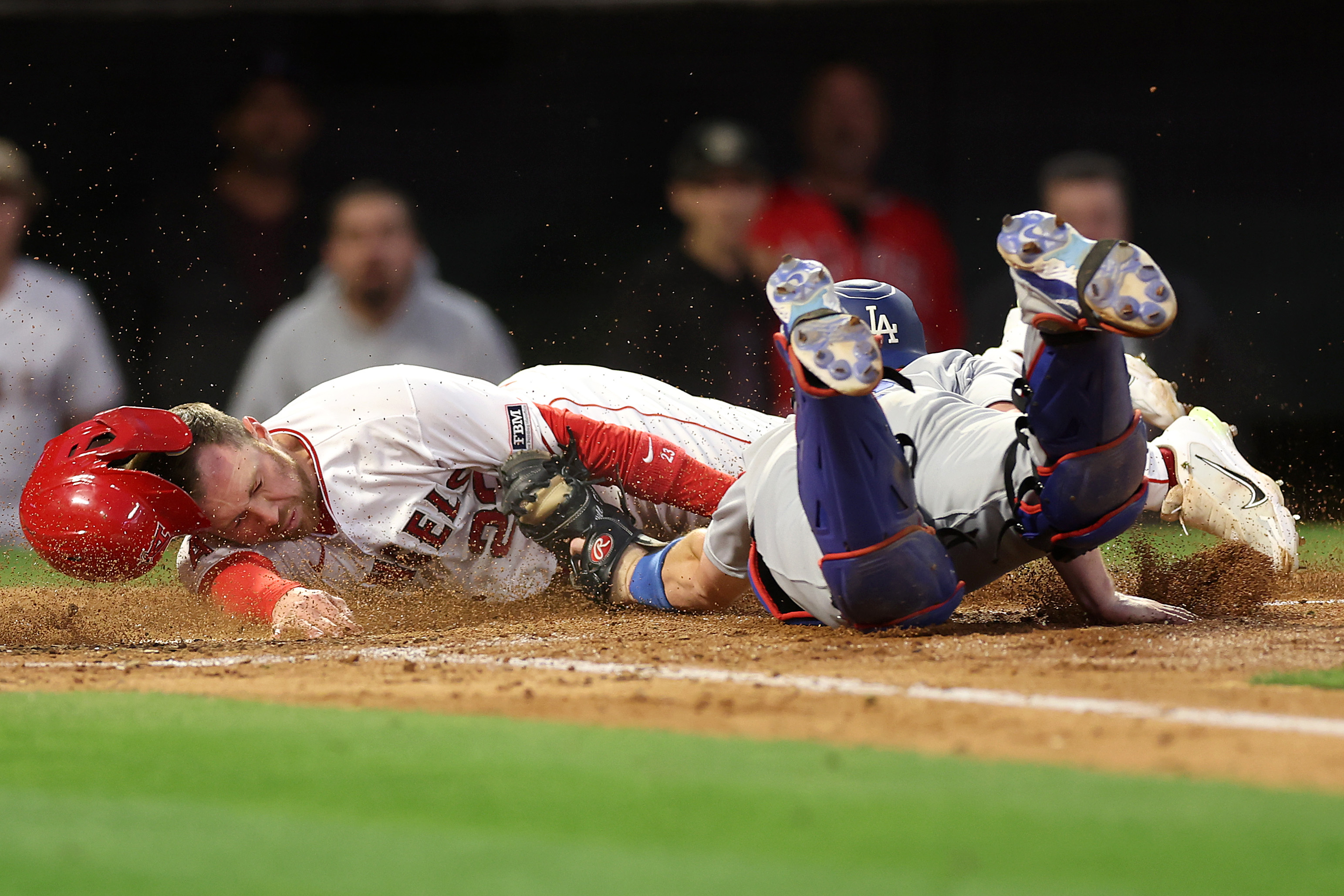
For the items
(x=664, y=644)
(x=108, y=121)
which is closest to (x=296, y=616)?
(x=664, y=644)

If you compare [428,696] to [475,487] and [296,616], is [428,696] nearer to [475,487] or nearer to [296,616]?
[296,616]

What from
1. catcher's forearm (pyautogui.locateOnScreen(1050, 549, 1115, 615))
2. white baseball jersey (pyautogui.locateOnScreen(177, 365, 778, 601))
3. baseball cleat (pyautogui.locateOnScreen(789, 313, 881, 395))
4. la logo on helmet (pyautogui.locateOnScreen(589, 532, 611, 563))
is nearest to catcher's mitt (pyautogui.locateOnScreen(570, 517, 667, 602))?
la logo on helmet (pyautogui.locateOnScreen(589, 532, 611, 563))

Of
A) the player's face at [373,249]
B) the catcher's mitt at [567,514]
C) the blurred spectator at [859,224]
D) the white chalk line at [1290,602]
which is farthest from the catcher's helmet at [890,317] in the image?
the player's face at [373,249]

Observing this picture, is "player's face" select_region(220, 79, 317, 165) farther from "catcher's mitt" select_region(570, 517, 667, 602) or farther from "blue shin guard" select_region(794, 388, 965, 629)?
"blue shin guard" select_region(794, 388, 965, 629)

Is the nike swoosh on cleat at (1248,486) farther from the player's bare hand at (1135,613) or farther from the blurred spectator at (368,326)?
the blurred spectator at (368,326)

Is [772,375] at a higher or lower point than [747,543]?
higher

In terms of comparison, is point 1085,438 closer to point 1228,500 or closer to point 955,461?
point 955,461

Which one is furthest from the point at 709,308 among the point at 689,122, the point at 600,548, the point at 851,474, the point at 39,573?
the point at 851,474
